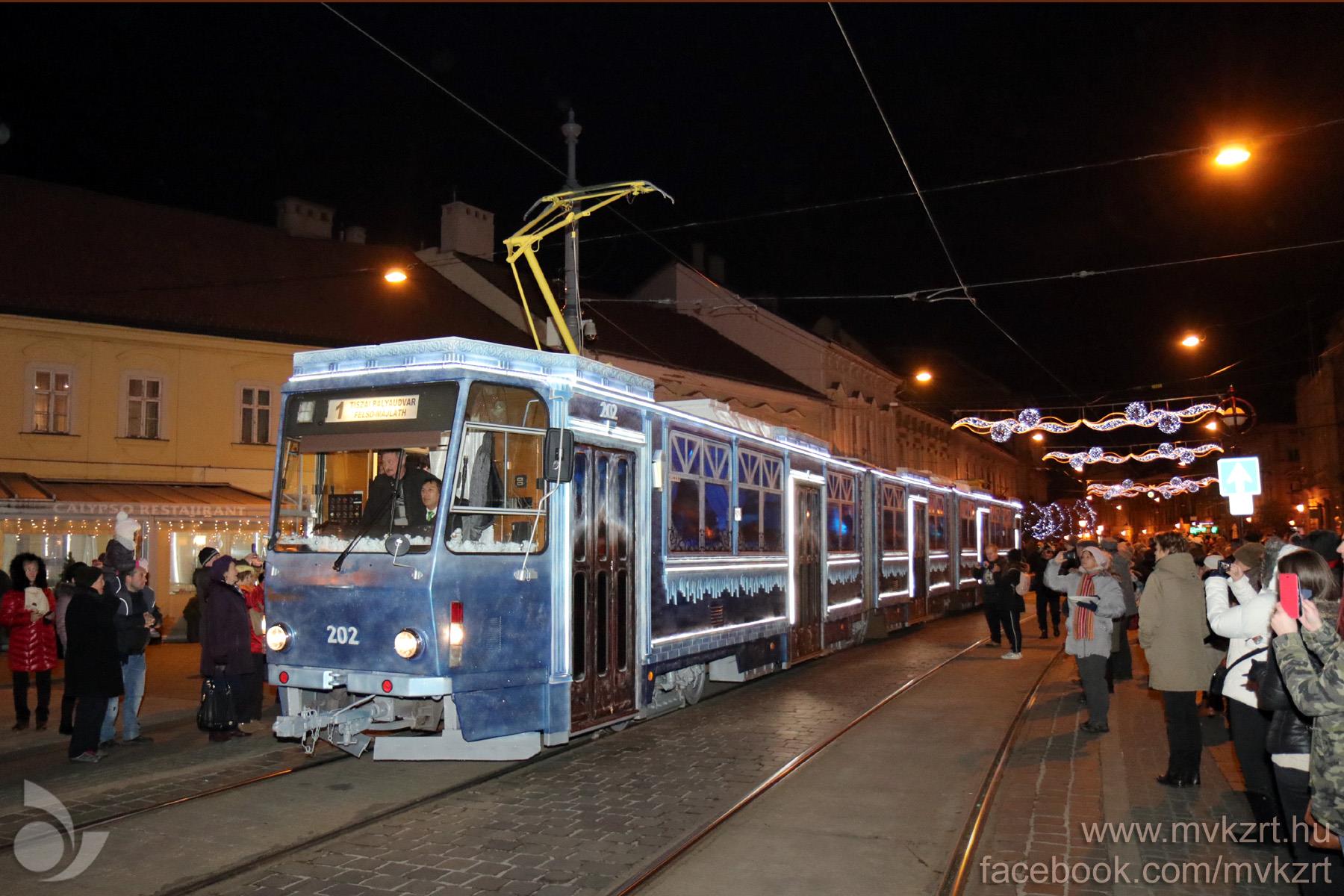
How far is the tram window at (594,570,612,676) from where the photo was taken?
352 inches

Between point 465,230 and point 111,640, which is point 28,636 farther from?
point 465,230

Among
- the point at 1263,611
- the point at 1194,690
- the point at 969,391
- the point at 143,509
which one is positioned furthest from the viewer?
the point at 969,391

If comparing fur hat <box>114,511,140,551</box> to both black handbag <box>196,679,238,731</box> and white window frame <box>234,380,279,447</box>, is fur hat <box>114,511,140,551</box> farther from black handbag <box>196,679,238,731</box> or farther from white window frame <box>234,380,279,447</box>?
white window frame <box>234,380,279,447</box>

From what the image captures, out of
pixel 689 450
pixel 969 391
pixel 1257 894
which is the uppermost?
pixel 969 391

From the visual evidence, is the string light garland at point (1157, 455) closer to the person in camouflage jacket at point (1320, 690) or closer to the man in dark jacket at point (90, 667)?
the man in dark jacket at point (90, 667)

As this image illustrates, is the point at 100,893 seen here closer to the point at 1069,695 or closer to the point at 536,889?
the point at 536,889

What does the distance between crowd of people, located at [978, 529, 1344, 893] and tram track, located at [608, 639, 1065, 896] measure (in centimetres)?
123

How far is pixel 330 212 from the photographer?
32.5 m

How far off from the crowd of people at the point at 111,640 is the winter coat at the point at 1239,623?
6980mm

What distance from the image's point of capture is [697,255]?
46.7 metres

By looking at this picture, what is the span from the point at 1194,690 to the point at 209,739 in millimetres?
8494

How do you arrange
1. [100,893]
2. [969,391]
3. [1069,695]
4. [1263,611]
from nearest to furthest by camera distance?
1. [100,893]
2. [1263,611]
3. [1069,695]
4. [969,391]

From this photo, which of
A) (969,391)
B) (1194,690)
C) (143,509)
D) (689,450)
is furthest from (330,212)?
(969,391)

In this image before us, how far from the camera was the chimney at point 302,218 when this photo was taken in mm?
31609
